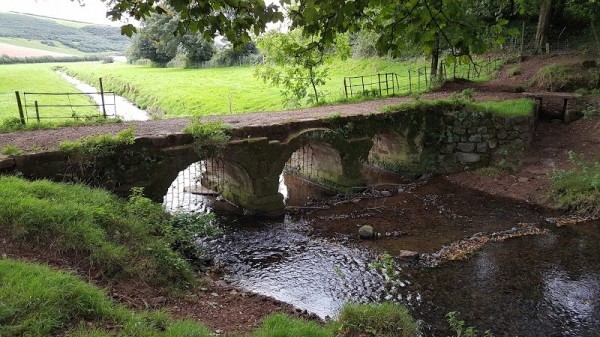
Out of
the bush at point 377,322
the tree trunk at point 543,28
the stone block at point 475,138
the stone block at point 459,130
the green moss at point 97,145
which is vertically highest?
the tree trunk at point 543,28

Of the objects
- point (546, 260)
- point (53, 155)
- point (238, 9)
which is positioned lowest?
point (546, 260)

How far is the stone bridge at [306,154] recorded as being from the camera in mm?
11891

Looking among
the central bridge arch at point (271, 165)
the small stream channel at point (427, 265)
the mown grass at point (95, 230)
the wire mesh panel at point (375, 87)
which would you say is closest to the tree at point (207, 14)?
the mown grass at point (95, 230)

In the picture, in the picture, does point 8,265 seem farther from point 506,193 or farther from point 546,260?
point 506,193

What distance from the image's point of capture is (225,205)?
15.4 m

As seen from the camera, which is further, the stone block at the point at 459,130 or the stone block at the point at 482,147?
the stone block at the point at 459,130

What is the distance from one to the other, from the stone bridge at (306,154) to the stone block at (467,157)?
0.04m

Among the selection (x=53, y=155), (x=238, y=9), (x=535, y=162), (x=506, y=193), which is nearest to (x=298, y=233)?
(x=53, y=155)

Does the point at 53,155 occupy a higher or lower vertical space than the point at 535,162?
higher

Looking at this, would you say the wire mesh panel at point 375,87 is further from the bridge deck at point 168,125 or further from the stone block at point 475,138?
the stone block at point 475,138

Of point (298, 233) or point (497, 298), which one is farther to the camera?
point (298, 233)

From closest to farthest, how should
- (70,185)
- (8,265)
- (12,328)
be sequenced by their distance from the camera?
(12,328)
(8,265)
(70,185)

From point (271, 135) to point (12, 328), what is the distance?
1072 centimetres

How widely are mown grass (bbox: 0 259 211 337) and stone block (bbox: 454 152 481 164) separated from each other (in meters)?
14.5
